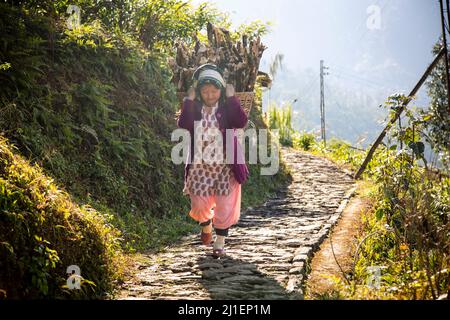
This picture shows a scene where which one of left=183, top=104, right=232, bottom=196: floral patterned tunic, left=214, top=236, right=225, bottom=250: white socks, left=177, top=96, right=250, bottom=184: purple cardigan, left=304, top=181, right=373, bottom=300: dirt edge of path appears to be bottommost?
left=304, top=181, right=373, bottom=300: dirt edge of path

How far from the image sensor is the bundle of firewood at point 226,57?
955cm

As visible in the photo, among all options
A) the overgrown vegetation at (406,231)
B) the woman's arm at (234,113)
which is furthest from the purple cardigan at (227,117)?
the overgrown vegetation at (406,231)

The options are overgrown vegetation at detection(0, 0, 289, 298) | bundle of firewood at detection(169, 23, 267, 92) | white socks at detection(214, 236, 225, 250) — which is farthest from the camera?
bundle of firewood at detection(169, 23, 267, 92)

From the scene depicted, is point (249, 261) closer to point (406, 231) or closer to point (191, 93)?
point (406, 231)

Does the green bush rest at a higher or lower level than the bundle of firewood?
lower

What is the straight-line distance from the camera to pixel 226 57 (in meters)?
10.3

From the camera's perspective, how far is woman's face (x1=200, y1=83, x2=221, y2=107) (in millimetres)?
5895

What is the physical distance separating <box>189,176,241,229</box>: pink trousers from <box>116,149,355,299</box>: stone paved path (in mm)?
444

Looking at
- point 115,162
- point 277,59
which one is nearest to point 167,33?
point 115,162

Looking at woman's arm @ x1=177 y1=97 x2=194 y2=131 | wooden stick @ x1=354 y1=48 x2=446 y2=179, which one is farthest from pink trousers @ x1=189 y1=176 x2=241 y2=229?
wooden stick @ x1=354 y1=48 x2=446 y2=179

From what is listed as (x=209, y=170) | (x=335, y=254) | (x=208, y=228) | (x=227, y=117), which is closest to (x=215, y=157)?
(x=209, y=170)

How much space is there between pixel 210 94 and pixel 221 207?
1237 millimetres

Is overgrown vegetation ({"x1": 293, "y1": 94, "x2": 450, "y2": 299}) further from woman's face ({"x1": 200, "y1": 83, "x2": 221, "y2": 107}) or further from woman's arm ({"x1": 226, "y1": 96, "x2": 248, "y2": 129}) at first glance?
woman's face ({"x1": 200, "y1": 83, "x2": 221, "y2": 107})

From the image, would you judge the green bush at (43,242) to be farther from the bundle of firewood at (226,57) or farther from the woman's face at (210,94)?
the bundle of firewood at (226,57)
